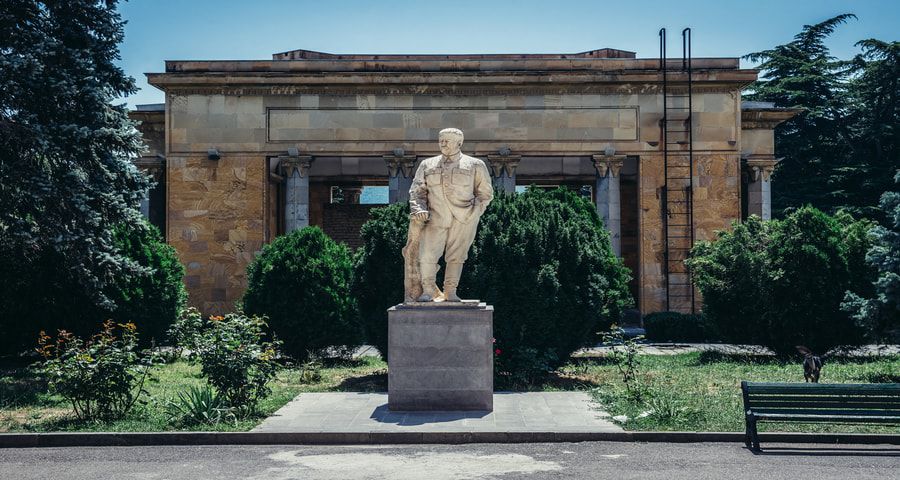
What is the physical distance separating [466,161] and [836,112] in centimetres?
3992

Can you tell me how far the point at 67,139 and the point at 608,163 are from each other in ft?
68.0

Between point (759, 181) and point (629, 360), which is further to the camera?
point (759, 181)

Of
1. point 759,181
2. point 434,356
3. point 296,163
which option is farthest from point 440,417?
point 759,181

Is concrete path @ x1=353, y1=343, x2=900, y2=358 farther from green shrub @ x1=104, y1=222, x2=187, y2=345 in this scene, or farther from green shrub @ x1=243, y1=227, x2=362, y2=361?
green shrub @ x1=104, y1=222, x2=187, y2=345

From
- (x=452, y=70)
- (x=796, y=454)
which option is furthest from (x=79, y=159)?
(x=452, y=70)

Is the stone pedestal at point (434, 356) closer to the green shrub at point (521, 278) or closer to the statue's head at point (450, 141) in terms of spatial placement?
the statue's head at point (450, 141)

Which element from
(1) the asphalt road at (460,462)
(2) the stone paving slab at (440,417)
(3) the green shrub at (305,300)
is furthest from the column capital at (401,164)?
(1) the asphalt road at (460,462)

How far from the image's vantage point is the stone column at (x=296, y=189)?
3444 cm

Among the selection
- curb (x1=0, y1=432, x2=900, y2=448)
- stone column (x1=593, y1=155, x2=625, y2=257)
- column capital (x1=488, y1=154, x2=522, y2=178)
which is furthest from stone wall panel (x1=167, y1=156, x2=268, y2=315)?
curb (x1=0, y1=432, x2=900, y2=448)

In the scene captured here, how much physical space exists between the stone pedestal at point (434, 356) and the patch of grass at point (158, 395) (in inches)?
78.8

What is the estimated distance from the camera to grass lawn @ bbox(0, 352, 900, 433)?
1266 centimetres

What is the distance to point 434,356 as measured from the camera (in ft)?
45.3

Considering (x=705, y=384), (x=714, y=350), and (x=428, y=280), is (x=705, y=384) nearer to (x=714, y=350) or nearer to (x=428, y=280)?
(x=428, y=280)

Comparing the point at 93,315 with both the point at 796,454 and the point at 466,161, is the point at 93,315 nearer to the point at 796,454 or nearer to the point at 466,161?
the point at 466,161
